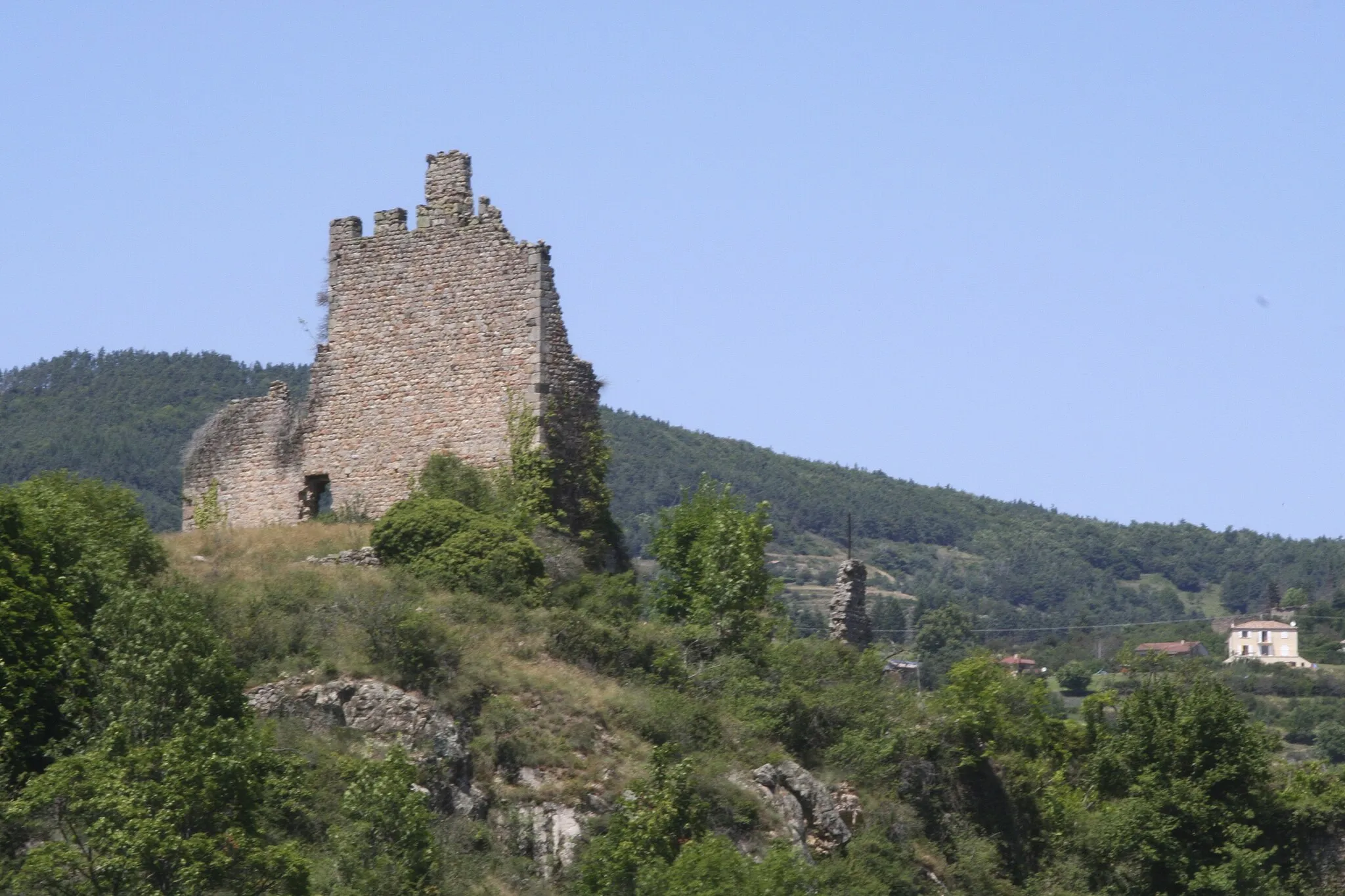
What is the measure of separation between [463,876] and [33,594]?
605 cm

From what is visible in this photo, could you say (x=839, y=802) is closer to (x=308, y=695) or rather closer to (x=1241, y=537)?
(x=308, y=695)

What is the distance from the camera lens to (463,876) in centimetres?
2691

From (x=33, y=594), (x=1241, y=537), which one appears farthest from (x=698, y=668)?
(x=1241, y=537)

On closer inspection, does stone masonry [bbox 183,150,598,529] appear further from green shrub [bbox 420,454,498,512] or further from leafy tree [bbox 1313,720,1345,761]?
leafy tree [bbox 1313,720,1345,761]

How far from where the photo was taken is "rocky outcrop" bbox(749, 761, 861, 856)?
3053 cm

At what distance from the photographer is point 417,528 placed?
3331 centimetres

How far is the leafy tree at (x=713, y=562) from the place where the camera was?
3522 cm

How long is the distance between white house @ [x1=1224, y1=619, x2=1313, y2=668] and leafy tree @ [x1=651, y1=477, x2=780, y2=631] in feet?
192

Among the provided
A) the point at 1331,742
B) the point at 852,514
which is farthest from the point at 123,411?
the point at 1331,742

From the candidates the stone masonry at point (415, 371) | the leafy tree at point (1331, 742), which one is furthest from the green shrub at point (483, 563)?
the leafy tree at point (1331, 742)

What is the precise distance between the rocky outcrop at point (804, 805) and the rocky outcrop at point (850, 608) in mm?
6190

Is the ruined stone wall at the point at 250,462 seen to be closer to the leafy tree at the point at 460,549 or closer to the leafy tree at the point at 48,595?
the leafy tree at the point at 460,549

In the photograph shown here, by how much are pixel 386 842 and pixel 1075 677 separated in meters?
58.5

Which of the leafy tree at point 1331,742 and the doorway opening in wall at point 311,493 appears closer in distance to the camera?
the doorway opening in wall at point 311,493
